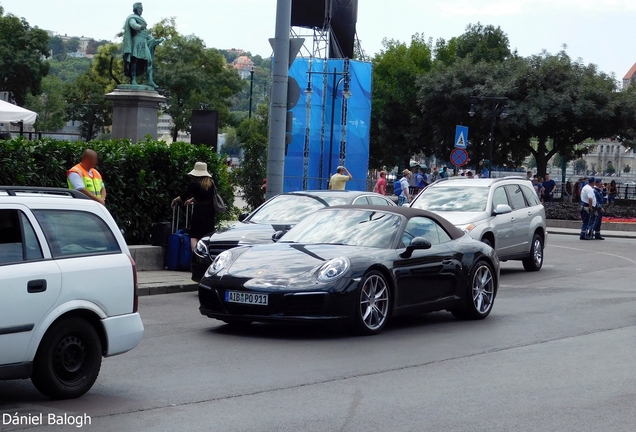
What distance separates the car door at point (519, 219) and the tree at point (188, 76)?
6677 cm

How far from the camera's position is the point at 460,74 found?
66000 mm

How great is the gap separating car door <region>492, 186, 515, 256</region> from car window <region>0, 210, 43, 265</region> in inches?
513

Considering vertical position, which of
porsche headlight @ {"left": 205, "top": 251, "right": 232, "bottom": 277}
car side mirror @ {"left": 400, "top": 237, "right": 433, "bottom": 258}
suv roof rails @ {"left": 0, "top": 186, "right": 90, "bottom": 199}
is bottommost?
porsche headlight @ {"left": 205, "top": 251, "right": 232, "bottom": 277}

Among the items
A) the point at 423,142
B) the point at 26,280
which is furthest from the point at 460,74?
the point at 26,280

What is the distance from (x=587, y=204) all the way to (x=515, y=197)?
43.8 ft

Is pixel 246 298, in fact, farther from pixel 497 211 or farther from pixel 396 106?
pixel 396 106

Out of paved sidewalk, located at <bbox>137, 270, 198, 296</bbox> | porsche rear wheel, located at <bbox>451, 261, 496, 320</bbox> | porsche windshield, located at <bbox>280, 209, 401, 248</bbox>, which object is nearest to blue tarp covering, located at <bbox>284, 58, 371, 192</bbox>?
paved sidewalk, located at <bbox>137, 270, 198, 296</bbox>

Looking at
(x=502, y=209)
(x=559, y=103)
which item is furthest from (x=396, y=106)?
(x=502, y=209)

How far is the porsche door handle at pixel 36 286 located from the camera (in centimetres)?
701

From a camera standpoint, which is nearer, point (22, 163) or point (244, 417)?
point (244, 417)

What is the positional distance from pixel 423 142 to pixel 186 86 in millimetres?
23660

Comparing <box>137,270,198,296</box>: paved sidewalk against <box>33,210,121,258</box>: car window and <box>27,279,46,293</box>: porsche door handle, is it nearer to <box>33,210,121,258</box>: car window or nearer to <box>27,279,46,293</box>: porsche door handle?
<box>33,210,121,258</box>: car window

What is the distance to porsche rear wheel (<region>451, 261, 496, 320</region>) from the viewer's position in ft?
41.5

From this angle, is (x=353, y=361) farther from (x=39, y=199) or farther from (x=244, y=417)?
(x=39, y=199)
